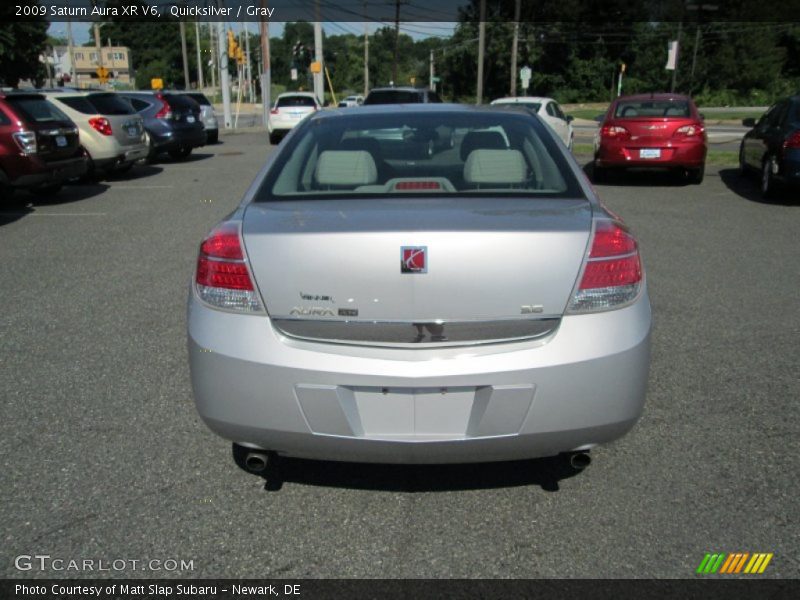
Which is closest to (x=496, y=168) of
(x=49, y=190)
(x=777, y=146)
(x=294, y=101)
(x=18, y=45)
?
(x=777, y=146)

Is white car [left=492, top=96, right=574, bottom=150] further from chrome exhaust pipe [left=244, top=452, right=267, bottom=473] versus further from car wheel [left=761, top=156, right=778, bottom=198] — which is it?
chrome exhaust pipe [left=244, top=452, right=267, bottom=473]

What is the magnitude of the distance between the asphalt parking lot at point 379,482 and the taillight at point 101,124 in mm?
9125

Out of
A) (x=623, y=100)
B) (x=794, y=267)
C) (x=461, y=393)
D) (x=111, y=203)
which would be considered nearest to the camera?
(x=461, y=393)

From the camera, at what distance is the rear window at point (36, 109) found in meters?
11.1

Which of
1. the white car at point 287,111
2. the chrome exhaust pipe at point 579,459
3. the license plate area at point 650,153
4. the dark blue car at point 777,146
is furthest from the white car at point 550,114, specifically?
the chrome exhaust pipe at point 579,459

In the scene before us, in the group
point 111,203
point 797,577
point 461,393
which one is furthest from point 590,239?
point 111,203

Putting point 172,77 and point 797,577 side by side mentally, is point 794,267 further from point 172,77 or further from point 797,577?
point 172,77

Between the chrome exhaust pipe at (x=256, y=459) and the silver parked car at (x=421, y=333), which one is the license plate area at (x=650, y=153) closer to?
the silver parked car at (x=421, y=333)

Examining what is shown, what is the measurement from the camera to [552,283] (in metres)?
2.70

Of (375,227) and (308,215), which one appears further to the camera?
(308,215)

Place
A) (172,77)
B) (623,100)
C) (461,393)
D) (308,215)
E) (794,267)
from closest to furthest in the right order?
1. (461,393)
2. (308,215)
3. (794,267)
4. (623,100)
5. (172,77)

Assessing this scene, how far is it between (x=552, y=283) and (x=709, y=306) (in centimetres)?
388

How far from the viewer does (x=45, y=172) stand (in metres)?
11.3

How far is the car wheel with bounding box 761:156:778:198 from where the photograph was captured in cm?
1141
